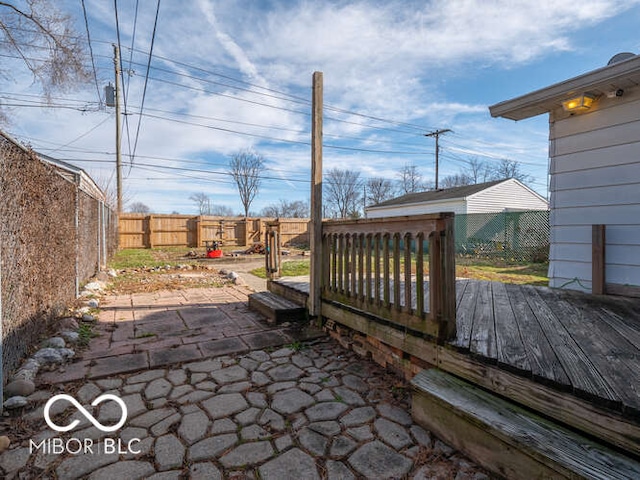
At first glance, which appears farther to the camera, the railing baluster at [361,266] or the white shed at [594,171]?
the white shed at [594,171]

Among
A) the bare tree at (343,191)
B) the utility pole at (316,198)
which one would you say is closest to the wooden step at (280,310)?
the utility pole at (316,198)

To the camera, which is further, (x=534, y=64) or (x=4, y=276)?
(x=534, y=64)

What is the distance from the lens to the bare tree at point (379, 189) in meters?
30.7

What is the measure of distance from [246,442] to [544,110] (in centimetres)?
422

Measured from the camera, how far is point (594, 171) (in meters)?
3.31

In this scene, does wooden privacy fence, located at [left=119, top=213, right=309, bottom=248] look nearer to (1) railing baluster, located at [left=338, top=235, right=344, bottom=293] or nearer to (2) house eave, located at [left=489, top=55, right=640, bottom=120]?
(1) railing baluster, located at [left=338, top=235, right=344, bottom=293]

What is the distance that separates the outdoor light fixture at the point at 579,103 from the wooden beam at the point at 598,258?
3.94 ft

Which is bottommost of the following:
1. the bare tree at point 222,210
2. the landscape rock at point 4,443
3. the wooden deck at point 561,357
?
the landscape rock at point 4,443

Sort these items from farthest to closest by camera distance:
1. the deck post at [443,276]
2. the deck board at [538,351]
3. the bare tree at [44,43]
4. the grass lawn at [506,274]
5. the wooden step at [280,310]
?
the grass lawn at [506,274] < the bare tree at [44,43] < the wooden step at [280,310] < the deck post at [443,276] < the deck board at [538,351]

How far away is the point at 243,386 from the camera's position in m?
2.30

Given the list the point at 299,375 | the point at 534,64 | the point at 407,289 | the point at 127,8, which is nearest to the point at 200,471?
the point at 299,375

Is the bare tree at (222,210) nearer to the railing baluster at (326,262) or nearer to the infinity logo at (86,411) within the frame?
the railing baluster at (326,262)

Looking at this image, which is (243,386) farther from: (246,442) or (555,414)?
(555,414)

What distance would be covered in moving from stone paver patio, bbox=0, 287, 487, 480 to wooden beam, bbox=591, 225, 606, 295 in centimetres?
246
